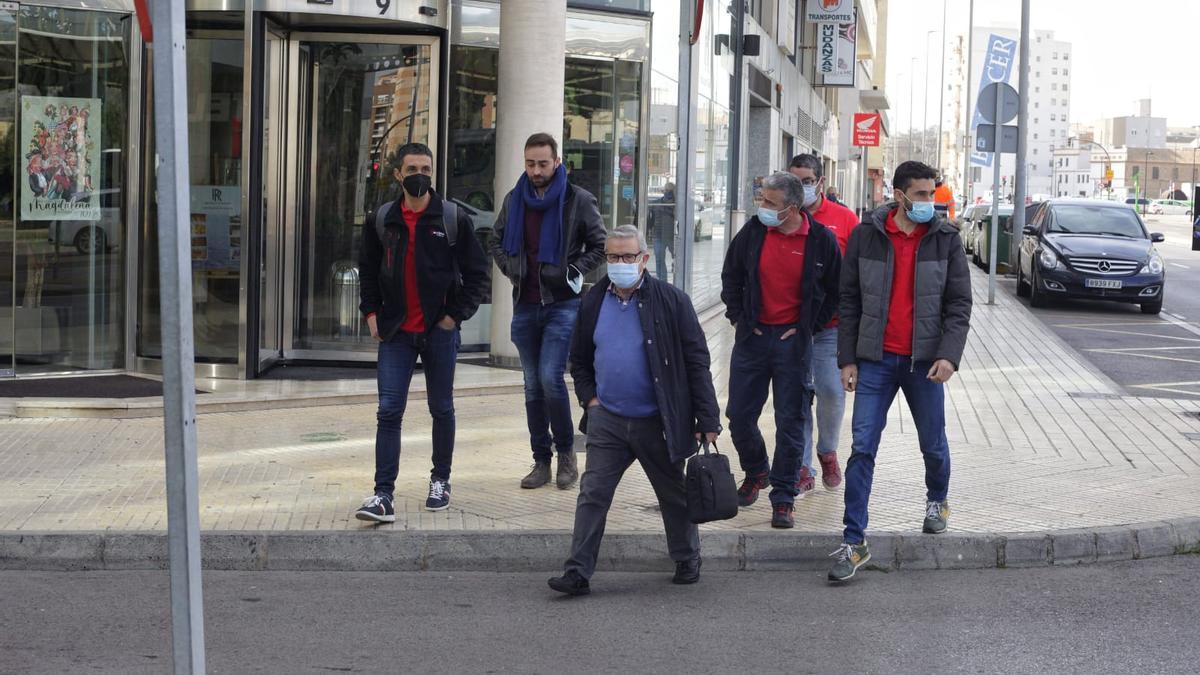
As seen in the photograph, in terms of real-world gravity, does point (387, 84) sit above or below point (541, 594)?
above

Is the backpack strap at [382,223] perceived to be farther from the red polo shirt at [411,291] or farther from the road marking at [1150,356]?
the road marking at [1150,356]

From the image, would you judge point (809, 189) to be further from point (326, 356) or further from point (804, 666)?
point (326, 356)

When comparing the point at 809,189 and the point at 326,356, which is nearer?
the point at 809,189

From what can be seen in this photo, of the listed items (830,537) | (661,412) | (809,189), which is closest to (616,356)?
(661,412)

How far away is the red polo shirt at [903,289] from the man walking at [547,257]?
1.75 meters

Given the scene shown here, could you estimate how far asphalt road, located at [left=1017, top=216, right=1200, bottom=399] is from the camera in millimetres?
14336

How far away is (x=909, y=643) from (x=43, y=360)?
841cm

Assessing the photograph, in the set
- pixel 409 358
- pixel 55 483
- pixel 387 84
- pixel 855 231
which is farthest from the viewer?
pixel 387 84

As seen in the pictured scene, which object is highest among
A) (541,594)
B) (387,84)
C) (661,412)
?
(387,84)

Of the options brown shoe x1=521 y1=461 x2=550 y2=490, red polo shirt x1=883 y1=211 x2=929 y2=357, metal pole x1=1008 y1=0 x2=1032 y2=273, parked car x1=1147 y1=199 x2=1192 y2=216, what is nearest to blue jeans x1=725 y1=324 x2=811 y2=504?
red polo shirt x1=883 y1=211 x2=929 y2=357

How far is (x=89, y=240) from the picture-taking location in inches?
469

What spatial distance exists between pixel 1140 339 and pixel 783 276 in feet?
41.8

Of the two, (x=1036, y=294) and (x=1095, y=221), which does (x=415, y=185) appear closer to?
(x=1036, y=294)

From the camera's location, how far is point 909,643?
5.70 m
